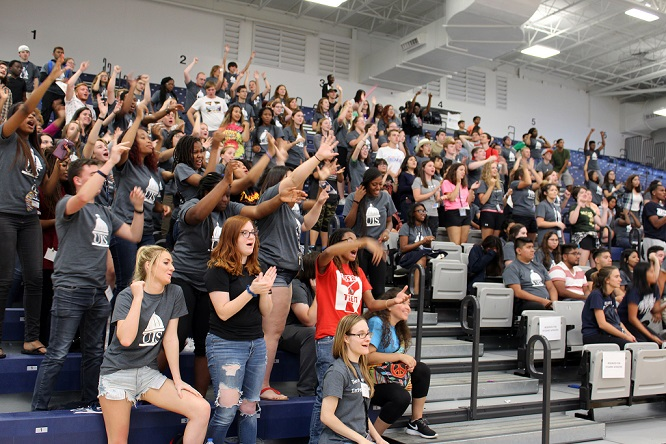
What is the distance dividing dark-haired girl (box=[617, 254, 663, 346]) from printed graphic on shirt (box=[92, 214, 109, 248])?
5.14 meters

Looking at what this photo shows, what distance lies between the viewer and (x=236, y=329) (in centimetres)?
346

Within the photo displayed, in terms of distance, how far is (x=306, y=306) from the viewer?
4609 mm

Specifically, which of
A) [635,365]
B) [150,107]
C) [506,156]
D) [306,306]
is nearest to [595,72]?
[506,156]

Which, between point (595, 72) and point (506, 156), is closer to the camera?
point (506, 156)

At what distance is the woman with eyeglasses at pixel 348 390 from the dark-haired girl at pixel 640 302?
379 cm

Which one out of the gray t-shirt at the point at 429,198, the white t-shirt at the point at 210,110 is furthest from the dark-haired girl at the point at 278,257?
the white t-shirt at the point at 210,110

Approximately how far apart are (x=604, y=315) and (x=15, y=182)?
519cm

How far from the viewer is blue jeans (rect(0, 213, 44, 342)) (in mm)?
3764

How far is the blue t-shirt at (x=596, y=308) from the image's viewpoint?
5879 millimetres

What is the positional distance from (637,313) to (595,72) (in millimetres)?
16614

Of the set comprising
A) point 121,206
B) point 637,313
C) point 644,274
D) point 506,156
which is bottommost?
point 637,313

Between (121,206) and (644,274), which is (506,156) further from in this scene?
(121,206)

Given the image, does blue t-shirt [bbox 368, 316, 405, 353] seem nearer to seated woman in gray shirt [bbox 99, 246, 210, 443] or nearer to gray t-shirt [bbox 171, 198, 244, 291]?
gray t-shirt [bbox 171, 198, 244, 291]

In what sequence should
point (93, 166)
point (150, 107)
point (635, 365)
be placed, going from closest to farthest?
point (93, 166)
point (635, 365)
point (150, 107)
